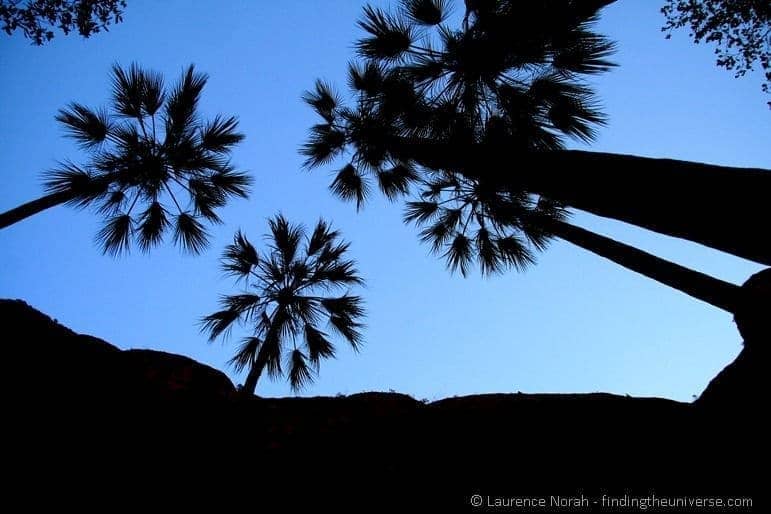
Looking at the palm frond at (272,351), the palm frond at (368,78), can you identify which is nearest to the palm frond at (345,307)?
the palm frond at (272,351)

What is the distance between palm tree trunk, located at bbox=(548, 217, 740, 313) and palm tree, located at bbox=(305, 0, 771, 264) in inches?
71.6

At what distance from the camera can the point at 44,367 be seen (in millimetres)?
3111

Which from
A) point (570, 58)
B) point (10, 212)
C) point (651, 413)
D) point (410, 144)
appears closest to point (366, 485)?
point (651, 413)

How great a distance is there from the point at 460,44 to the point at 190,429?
21.1ft

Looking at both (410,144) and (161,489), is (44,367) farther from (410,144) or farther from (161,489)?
(410,144)

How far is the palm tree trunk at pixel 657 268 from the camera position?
4694 millimetres

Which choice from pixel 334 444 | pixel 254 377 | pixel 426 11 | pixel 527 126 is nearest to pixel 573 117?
pixel 527 126

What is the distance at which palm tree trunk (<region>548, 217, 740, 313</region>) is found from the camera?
4694mm

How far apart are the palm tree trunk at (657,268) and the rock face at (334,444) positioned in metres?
2.81

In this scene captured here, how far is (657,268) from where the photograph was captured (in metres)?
5.36

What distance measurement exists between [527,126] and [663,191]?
3.55 m

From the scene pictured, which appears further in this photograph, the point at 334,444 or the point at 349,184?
the point at 349,184

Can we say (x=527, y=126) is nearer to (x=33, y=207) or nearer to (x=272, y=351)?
(x=272, y=351)

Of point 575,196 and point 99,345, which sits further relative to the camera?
point 99,345
